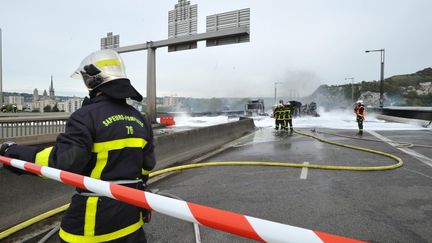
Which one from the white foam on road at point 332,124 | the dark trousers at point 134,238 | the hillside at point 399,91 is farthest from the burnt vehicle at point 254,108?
the hillside at point 399,91

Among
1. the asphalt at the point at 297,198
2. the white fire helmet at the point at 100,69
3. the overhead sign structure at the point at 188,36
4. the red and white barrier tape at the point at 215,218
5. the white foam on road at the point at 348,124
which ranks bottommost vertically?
the asphalt at the point at 297,198

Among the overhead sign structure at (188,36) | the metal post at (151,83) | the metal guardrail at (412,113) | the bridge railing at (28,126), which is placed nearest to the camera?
the bridge railing at (28,126)

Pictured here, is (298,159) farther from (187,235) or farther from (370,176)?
(187,235)

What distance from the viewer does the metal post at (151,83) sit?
25.8m

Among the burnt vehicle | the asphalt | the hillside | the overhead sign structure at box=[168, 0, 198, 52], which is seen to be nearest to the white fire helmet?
the asphalt

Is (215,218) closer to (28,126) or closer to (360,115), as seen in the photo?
(28,126)

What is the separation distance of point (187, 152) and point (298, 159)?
10.7ft

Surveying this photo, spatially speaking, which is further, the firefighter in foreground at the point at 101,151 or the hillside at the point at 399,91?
the hillside at the point at 399,91

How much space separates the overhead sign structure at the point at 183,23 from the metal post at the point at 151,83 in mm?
1642

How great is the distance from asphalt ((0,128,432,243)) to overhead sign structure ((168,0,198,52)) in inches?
776

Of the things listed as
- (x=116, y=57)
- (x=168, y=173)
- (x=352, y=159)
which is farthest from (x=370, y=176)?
(x=116, y=57)

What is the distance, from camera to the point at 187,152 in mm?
8945

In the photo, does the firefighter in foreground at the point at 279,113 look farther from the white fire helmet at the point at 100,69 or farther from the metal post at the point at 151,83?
the white fire helmet at the point at 100,69

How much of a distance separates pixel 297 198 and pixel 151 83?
74.6 ft
